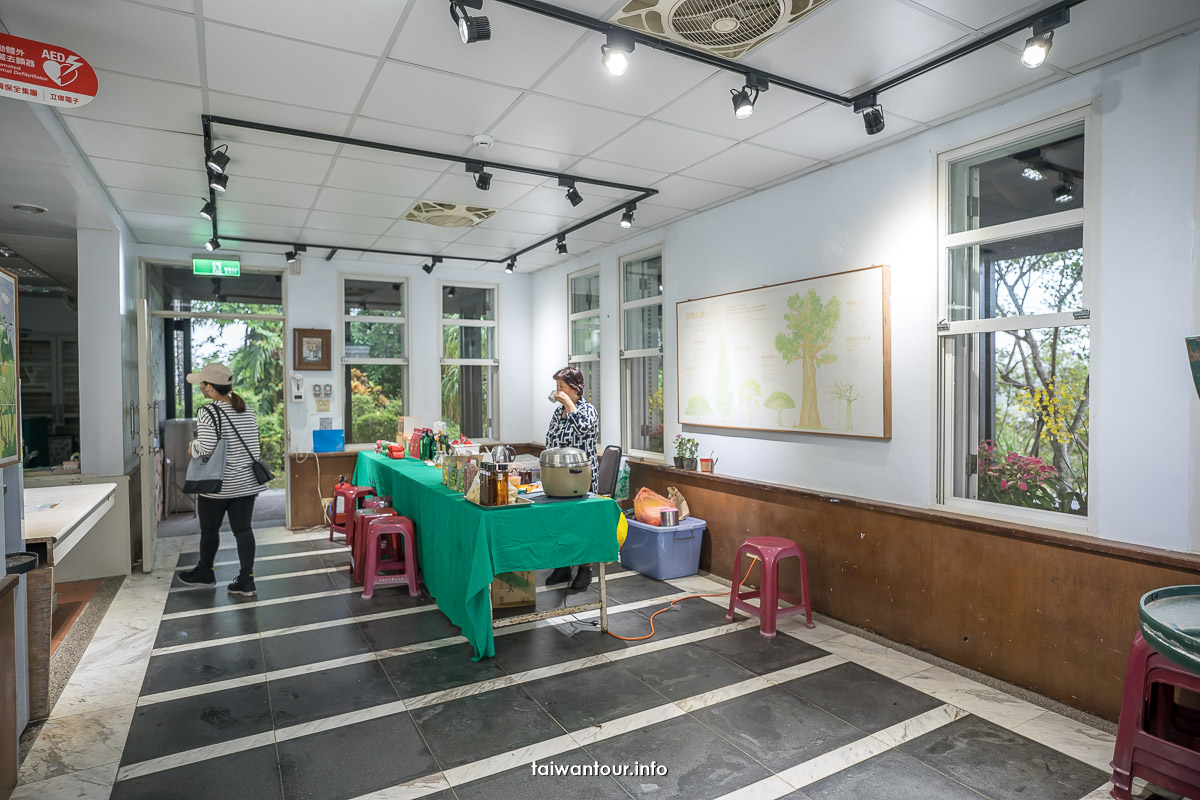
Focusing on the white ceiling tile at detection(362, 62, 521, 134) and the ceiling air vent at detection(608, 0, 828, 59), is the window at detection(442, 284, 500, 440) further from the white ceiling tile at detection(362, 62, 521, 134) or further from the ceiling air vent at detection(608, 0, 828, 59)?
the ceiling air vent at detection(608, 0, 828, 59)

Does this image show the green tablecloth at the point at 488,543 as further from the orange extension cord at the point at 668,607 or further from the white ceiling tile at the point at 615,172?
the white ceiling tile at the point at 615,172

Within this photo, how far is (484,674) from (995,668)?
8.47ft

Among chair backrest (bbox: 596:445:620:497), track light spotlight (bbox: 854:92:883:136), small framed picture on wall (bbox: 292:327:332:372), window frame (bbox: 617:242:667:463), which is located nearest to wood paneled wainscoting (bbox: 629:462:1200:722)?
chair backrest (bbox: 596:445:620:497)

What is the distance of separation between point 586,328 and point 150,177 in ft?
13.2

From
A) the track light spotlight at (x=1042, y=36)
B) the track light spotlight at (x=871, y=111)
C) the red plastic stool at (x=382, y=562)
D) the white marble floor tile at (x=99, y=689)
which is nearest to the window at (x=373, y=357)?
the red plastic stool at (x=382, y=562)

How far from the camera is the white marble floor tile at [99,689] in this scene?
302 cm

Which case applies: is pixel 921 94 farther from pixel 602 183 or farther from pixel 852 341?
pixel 602 183

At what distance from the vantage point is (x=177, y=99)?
319 centimetres

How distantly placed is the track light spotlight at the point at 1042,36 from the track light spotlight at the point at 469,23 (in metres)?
2.12

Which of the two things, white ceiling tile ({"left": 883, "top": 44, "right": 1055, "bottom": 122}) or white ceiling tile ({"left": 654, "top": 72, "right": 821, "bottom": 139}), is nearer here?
white ceiling tile ({"left": 883, "top": 44, "right": 1055, "bottom": 122})

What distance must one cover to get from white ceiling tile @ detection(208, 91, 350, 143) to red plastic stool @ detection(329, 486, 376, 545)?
304cm

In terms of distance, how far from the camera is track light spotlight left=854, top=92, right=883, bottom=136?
3.22m

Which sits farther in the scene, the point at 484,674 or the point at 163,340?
the point at 163,340

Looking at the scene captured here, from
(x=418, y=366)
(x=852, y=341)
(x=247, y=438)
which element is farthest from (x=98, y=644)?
(x=852, y=341)
